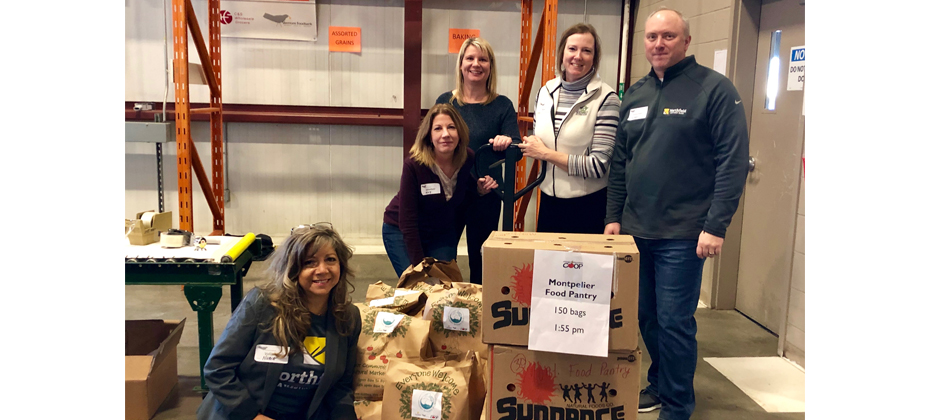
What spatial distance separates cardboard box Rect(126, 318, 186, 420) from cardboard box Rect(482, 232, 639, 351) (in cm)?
150

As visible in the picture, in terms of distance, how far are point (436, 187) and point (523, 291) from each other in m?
1.04

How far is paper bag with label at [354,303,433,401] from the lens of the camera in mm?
2039

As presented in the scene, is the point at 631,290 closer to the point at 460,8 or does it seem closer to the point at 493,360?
the point at 493,360

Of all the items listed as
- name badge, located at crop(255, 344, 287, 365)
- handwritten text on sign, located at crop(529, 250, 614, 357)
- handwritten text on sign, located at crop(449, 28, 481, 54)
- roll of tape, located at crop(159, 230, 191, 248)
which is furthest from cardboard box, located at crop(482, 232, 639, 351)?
handwritten text on sign, located at crop(449, 28, 481, 54)

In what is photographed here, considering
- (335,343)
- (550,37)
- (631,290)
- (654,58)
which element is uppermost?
(550,37)

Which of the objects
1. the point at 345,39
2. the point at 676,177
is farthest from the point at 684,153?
the point at 345,39

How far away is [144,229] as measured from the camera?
2.49 metres

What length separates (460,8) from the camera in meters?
5.02

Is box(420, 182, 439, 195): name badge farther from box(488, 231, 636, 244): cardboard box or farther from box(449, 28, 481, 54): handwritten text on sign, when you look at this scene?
box(449, 28, 481, 54): handwritten text on sign

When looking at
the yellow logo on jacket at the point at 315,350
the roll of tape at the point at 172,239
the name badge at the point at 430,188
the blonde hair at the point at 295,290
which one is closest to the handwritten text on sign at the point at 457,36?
the name badge at the point at 430,188

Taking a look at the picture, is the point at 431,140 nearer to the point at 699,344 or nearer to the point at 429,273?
the point at 429,273

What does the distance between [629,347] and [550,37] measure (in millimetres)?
2371

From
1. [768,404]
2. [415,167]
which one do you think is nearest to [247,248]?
[415,167]

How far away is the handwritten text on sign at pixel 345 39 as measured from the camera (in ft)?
16.4
